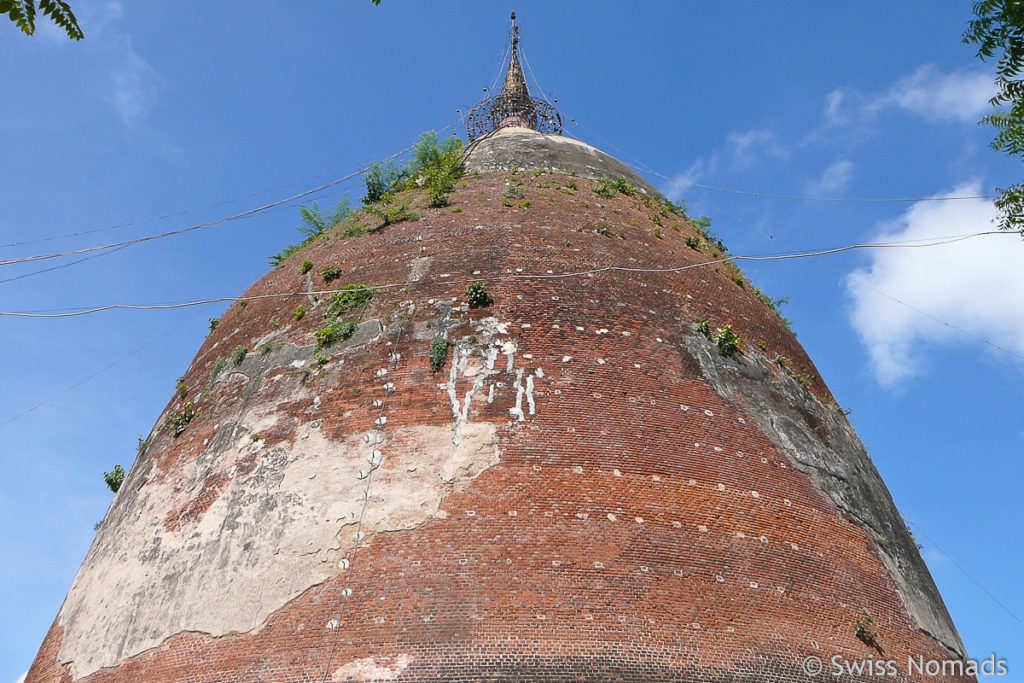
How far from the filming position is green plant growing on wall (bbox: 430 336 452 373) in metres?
11.7

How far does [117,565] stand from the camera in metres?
11.4

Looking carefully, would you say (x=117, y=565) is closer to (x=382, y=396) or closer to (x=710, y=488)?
(x=382, y=396)

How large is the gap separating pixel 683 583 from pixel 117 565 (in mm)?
7952

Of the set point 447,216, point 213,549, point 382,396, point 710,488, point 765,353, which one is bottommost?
point 213,549

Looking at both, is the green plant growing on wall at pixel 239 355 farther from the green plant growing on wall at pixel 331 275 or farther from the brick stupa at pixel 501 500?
the green plant growing on wall at pixel 331 275

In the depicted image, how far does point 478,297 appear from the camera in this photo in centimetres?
1248

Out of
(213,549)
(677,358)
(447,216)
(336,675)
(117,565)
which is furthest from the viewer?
(447,216)

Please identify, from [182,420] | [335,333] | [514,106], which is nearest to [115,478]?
[182,420]

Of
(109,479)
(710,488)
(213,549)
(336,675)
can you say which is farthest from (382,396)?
(109,479)

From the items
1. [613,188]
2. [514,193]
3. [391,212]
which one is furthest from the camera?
[613,188]

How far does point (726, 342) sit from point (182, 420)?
9.07m

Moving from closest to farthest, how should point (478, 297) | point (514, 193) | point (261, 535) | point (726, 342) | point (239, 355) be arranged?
point (261, 535)
point (478, 297)
point (726, 342)
point (239, 355)
point (514, 193)

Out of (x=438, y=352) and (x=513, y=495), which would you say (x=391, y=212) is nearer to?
(x=438, y=352)
